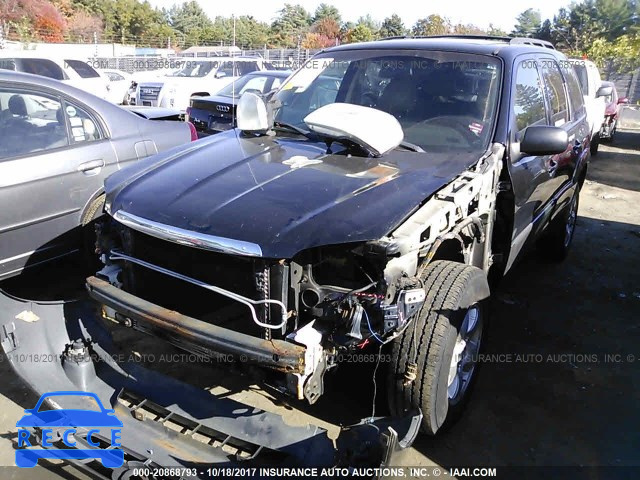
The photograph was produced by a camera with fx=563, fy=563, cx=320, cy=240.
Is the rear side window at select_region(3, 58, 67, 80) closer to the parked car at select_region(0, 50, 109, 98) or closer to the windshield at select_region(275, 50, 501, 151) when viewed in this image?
the parked car at select_region(0, 50, 109, 98)

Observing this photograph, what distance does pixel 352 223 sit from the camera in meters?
2.38

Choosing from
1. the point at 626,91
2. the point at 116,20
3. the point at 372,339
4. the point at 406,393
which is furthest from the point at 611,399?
the point at 116,20

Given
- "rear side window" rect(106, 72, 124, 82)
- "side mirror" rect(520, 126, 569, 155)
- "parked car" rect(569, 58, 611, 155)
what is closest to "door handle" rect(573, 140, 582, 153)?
"side mirror" rect(520, 126, 569, 155)

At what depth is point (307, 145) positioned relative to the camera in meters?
3.51

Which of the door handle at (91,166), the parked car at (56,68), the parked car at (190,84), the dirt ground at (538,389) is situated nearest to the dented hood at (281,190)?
the dirt ground at (538,389)

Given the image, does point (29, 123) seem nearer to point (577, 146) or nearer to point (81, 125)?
point (81, 125)

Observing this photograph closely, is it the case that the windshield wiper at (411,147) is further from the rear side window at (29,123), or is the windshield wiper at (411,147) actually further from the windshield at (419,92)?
the rear side window at (29,123)

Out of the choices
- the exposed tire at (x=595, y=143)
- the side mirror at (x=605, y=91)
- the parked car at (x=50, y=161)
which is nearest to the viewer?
the parked car at (x=50, y=161)

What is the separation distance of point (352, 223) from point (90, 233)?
2.58 meters

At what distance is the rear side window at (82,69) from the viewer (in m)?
14.4

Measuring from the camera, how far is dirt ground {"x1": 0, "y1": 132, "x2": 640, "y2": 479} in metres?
3.01

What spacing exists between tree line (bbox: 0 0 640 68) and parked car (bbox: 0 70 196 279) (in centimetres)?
3483

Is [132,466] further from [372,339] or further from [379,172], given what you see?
[379,172]

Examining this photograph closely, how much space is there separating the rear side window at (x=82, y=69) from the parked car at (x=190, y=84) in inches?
47.3
